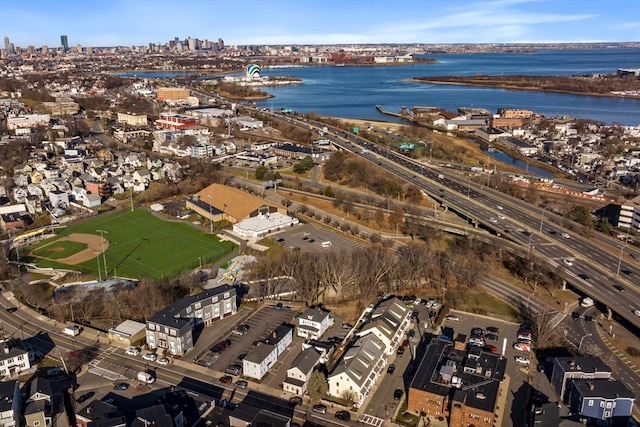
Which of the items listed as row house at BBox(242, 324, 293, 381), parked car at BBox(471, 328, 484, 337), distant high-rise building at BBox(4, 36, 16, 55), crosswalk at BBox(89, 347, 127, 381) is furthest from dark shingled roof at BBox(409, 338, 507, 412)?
distant high-rise building at BBox(4, 36, 16, 55)

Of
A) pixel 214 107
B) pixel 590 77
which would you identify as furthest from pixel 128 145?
pixel 590 77

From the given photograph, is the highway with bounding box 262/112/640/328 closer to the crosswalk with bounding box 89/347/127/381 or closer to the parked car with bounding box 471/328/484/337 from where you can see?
the parked car with bounding box 471/328/484/337

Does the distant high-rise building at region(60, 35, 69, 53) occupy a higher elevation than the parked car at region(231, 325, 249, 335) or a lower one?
higher

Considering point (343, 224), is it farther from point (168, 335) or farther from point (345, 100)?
point (345, 100)

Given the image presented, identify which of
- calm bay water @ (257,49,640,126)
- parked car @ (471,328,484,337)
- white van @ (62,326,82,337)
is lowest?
parked car @ (471,328,484,337)

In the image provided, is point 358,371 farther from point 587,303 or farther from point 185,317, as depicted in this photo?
point 587,303

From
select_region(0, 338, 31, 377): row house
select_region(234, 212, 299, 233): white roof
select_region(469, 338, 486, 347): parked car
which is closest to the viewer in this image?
select_region(0, 338, 31, 377): row house

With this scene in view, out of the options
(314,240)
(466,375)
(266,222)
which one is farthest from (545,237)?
(266,222)
